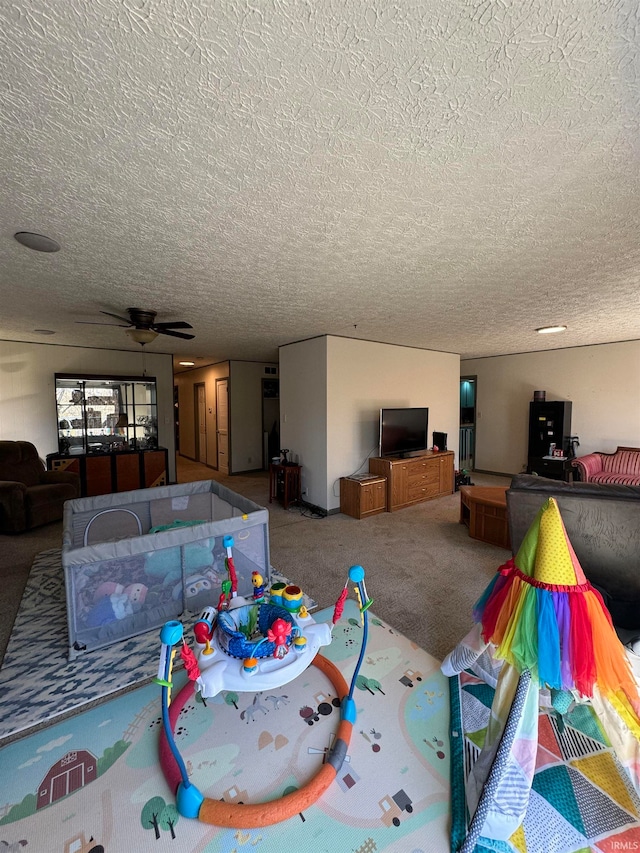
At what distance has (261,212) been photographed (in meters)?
1.80

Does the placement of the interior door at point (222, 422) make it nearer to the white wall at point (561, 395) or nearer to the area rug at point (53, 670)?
the area rug at point (53, 670)

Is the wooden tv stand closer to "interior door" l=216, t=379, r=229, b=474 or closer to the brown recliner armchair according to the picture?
"interior door" l=216, t=379, r=229, b=474

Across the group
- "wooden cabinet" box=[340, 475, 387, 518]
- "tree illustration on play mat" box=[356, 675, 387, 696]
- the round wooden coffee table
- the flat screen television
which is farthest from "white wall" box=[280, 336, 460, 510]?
"tree illustration on play mat" box=[356, 675, 387, 696]

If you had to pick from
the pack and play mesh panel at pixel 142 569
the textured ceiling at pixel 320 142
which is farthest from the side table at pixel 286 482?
the textured ceiling at pixel 320 142

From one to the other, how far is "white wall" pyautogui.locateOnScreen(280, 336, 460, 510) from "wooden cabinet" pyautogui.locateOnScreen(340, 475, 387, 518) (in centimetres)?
14

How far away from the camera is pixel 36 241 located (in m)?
2.08

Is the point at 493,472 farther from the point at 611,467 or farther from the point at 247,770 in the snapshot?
the point at 247,770

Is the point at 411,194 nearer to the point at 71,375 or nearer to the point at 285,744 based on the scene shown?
the point at 285,744

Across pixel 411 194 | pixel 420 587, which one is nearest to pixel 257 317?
pixel 411 194

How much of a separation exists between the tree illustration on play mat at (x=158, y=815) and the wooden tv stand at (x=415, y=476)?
13.2ft

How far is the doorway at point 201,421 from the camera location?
863 centimetres

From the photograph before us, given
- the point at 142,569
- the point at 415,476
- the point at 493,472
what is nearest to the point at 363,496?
the point at 415,476

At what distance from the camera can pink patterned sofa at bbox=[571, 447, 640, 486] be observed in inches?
200

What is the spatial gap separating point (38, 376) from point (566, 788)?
730 cm
